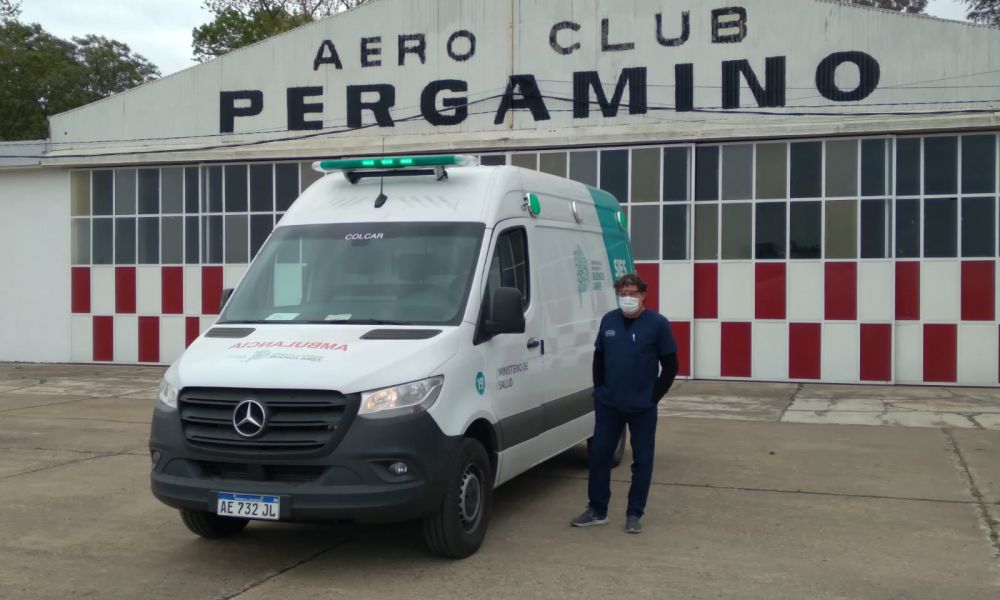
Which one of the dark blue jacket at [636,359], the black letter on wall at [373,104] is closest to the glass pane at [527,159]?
the black letter on wall at [373,104]

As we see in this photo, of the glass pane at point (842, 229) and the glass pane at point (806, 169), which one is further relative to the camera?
the glass pane at point (806, 169)

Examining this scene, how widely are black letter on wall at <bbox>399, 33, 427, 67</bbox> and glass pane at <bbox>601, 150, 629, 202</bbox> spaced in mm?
4003

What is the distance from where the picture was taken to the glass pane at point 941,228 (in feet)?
56.1

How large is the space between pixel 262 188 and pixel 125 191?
311cm

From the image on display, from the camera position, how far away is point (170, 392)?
635cm

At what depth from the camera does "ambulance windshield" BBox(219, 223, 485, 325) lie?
6828 millimetres

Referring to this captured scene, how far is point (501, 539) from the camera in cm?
705

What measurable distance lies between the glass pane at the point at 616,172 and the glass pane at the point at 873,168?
3.99m

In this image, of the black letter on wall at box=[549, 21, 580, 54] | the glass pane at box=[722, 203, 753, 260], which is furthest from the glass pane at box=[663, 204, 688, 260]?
the black letter on wall at box=[549, 21, 580, 54]

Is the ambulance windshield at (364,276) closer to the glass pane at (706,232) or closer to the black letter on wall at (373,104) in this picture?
the glass pane at (706,232)

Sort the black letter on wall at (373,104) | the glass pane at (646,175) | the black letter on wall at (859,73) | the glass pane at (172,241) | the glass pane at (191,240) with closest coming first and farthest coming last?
the black letter on wall at (859,73), the glass pane at (646,175), the black letter on wall at (373,104), the glass pane at (191,240), the glass pane at (172,241)

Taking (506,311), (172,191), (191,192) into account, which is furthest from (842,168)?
(172,191)

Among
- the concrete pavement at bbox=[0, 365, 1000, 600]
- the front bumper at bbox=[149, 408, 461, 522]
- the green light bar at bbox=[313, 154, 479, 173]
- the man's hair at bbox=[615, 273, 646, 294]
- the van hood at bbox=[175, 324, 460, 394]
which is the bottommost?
the concrete pavement at bbox=[0, 365, 1000, 600]

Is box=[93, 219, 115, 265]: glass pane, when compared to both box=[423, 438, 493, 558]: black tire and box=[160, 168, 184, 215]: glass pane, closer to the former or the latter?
box=[160, 168, 184, 215]: glass pane
